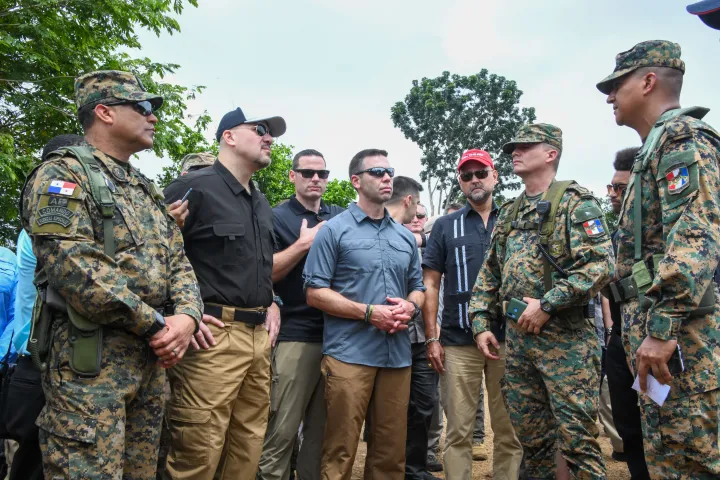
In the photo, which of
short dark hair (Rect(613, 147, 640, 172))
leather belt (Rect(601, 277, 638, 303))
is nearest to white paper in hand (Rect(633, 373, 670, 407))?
leather belt (Rect(601, 277, 638, 303))

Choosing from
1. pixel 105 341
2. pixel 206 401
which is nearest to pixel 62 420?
pixel 105 341

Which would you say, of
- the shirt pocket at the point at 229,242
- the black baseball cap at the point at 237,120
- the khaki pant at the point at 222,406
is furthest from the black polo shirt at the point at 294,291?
the black baseball cap at the point at 237,120

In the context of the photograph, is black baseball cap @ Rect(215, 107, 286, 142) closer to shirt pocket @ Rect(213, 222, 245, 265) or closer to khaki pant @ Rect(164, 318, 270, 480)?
shirt pocket @ Rect(213, 222, 245, 265)

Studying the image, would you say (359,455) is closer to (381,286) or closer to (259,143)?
(381,286)

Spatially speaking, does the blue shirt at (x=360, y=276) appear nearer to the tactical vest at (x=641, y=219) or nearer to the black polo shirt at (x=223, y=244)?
the black polo shirt at (x=223, y=244)

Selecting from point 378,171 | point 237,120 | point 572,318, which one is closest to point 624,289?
point 572,318

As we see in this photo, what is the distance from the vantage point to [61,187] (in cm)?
267

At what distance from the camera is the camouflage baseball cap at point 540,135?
4211 mm

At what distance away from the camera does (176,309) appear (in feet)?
10.1

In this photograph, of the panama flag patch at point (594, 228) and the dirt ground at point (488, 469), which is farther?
the dirt ground at point (488, 469)

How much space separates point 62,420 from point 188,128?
12.7 metres

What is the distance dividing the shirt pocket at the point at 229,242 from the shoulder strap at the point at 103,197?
896 mm

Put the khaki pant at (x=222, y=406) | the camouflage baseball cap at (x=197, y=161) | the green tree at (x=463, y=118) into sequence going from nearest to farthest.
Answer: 1. the khaki pant at (x=222, y=406)
2. the camouflage baseball cap at (x=197, y=161)
3. the green tree at (x=463, y=118)

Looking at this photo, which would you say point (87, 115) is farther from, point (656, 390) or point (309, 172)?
point (656, 390)
